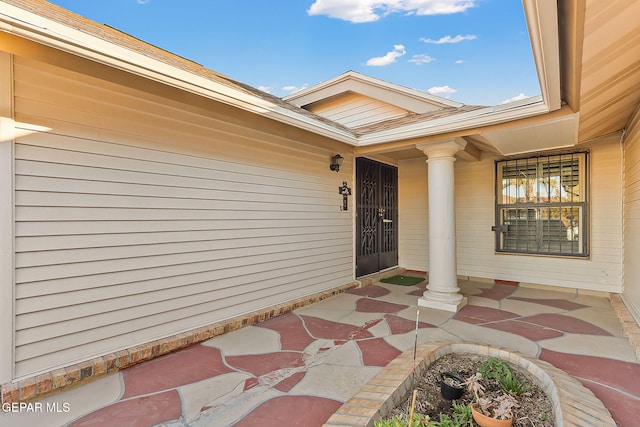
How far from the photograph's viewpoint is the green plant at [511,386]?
6.95 feet

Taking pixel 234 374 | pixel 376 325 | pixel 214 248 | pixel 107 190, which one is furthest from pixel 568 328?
pixel 107 190

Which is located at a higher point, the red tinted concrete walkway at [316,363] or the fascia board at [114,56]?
the fascia board at [114,56]

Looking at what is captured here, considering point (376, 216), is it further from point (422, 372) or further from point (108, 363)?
point (108, 363)

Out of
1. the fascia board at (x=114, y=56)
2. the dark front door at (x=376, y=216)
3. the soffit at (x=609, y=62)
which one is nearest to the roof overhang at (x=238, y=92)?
the fascia board at (x=114, y=56)

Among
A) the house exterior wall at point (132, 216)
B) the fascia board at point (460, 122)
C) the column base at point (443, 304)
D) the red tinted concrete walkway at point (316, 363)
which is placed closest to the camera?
the red tinted concrete walkway at point (316, 363)

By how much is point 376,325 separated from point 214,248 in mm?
2093

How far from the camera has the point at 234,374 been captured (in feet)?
8.30

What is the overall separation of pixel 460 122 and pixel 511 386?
2876 millimetres

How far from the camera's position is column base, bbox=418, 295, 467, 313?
4137 millimetres

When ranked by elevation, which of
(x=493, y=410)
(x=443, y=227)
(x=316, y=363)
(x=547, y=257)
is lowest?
(x=316, y=363)

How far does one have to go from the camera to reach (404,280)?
6.07m

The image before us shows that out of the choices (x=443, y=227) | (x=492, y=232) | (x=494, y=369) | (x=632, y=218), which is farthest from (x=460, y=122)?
(x=492, y=232)

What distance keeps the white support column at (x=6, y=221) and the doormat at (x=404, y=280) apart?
517cm

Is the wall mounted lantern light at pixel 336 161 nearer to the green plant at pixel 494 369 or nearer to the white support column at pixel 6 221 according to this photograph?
the green plant at pixel 494 369
